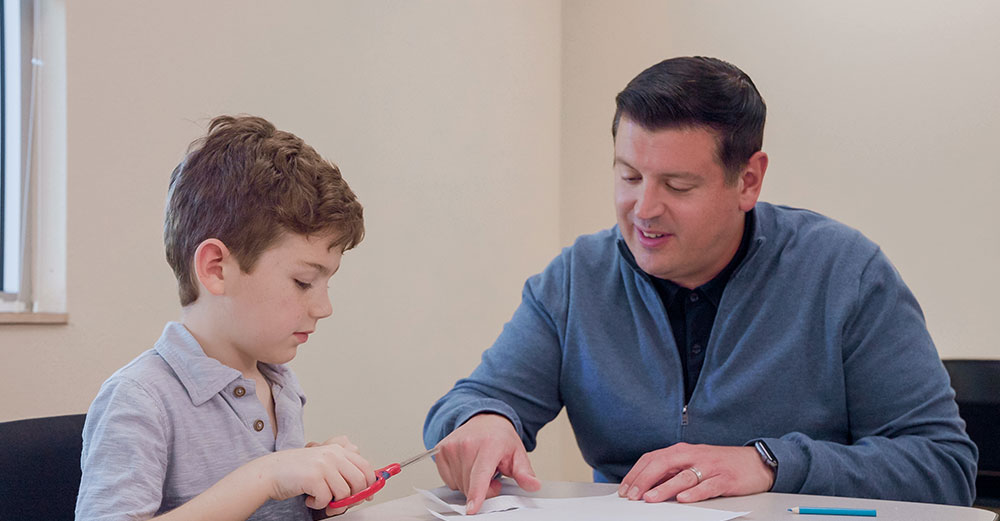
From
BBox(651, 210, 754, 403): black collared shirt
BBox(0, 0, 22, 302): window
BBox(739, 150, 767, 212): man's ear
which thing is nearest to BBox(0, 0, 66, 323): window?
BBox(0, 0, 22, 302): window

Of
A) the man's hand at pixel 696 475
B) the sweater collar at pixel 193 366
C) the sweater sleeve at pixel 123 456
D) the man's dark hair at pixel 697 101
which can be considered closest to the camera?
the sweater sleeve at pixel 123 456

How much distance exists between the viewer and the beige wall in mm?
1775

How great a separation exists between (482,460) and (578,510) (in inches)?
6.3

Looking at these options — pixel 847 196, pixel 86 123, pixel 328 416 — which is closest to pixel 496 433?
pixel 86 123

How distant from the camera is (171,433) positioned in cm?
95

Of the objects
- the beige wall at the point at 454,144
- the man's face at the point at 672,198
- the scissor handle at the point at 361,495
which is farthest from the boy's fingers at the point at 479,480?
the beige wall at the point at 454,144

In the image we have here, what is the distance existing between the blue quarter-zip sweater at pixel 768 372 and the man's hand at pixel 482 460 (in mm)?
114

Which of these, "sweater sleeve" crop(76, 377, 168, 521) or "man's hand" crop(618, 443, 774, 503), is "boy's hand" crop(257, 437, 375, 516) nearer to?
"sweater sleeve" crop(76, 377, 168, 521)

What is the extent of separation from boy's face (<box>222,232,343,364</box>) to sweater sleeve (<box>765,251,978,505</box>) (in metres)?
0.62

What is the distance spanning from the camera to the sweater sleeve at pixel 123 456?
852 millimetres

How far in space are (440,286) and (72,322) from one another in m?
1.31

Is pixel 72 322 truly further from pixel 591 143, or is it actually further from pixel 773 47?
pixel 773 47

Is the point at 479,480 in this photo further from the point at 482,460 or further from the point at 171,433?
the point at 171,433

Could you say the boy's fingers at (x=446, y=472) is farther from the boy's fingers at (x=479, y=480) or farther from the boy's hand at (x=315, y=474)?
the boy's hand at (x=315, y=474)
